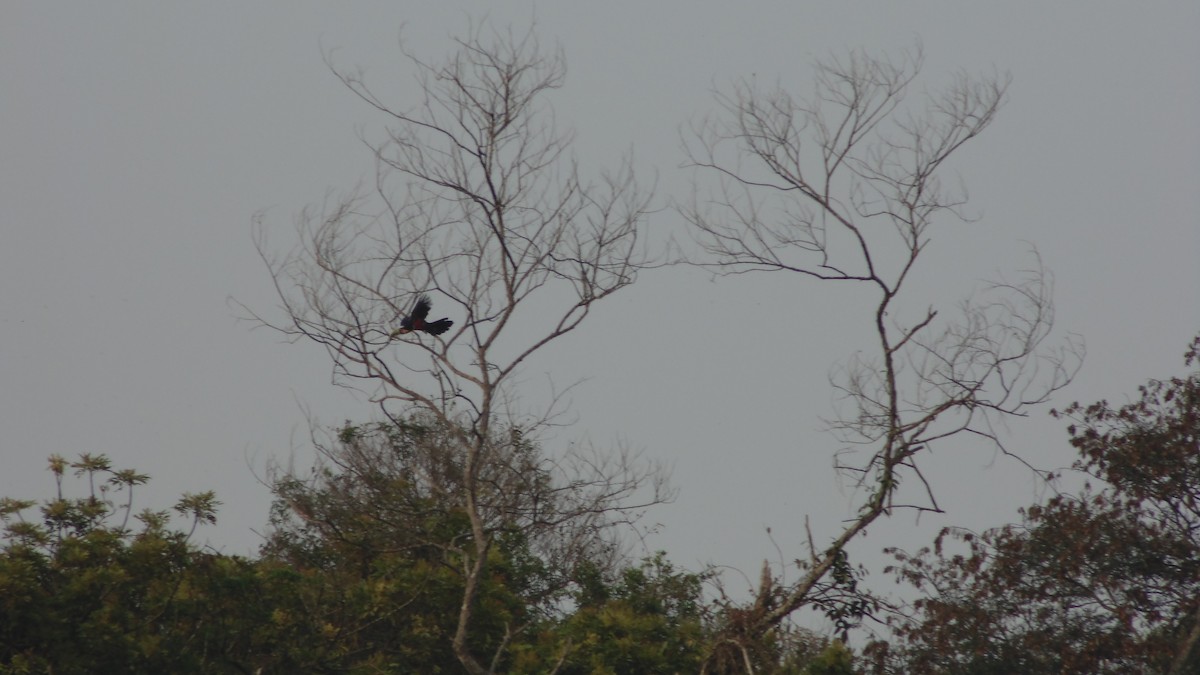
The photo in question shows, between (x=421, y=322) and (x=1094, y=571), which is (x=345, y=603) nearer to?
(x=421, y=322)

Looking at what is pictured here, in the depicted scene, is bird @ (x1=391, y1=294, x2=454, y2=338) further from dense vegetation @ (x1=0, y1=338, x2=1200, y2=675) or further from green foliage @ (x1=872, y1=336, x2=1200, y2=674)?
green foliage @ (x1=872, y1=336, x2=1200, y2=674)

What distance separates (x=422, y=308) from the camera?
9.30m

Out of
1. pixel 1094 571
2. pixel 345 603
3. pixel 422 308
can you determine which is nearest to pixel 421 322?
pixel 422 308

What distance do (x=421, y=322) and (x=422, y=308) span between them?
102mm

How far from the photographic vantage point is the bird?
9266mm

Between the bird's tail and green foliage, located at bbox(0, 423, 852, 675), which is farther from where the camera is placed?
the bird's tail

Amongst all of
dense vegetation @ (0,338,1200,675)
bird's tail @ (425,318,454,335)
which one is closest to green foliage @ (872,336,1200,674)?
dense vegetation @ (0,338,1200,675)

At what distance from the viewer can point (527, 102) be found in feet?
30.3

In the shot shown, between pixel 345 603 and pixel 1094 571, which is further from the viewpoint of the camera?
pixel 1094 571

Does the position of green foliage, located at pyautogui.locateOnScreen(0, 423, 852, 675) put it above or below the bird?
below

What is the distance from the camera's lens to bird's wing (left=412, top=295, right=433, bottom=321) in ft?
30.5

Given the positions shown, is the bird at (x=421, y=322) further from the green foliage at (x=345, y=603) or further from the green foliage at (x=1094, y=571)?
the green foliage at (x=1094, y=571)

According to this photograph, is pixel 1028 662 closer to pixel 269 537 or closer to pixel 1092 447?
pixel 1092 447

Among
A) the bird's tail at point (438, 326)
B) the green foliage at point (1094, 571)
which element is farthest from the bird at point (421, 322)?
the green foliage at point (1094, 571)
